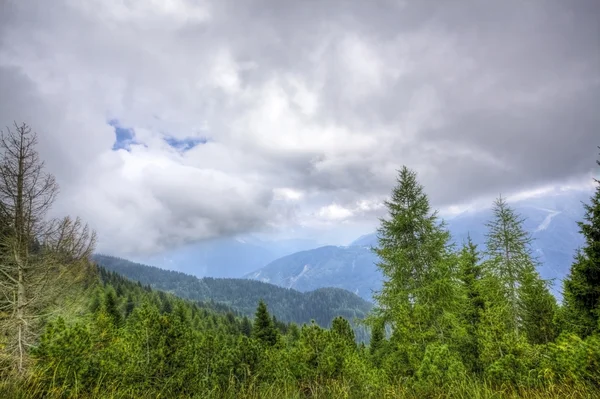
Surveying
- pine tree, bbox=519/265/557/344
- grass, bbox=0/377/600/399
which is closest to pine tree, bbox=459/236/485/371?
pine tree, bbox=519/265/557/344

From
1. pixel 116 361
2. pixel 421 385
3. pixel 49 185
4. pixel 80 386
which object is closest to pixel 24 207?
pixel 49 185

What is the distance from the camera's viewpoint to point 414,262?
14898 mm

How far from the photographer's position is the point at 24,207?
43.0ft

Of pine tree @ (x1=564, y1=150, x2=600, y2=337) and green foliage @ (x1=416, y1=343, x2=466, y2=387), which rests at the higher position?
pine tree @ (x1=564, y1=150, x2=600, y2=337)

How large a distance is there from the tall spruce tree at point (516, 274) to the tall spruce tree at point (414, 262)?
9.40 m

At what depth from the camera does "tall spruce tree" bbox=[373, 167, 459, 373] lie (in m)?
13.6

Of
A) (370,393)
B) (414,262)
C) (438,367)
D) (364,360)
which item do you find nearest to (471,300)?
(414,262)

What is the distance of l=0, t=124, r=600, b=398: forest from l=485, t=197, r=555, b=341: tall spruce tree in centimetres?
10

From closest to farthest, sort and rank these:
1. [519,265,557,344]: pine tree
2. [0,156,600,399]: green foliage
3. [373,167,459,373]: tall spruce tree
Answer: [0,156,600,399]: green foliage → [373,167,459,373]: tall spruce tree → [519,265,557,344]: pine tree

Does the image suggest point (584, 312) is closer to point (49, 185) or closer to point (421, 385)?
point (421, 385)

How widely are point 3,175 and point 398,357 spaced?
18783mm

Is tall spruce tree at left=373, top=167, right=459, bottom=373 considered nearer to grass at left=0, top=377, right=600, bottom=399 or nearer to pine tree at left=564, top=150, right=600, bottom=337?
pine tree at left=564, top=150, right=600, bottom=337

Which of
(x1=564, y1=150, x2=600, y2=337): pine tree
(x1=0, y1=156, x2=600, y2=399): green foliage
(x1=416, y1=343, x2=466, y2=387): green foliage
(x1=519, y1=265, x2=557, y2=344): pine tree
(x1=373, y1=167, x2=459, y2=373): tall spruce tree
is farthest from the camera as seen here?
(x1=519, y1=265, x2=557, y2=344): pine tree

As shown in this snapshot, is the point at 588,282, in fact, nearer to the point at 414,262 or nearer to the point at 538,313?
the point at 414,262
